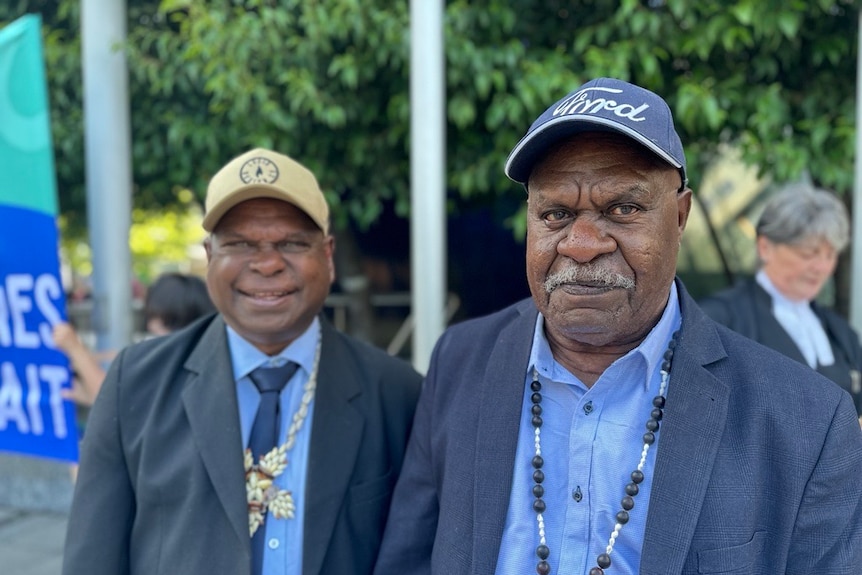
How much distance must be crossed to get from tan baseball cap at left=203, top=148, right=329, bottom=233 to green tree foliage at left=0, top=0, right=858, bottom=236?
1851mm

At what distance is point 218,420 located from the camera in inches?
78.4

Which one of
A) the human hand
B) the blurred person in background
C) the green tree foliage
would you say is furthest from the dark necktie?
the green tree foliage

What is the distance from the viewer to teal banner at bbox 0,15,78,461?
352 cm

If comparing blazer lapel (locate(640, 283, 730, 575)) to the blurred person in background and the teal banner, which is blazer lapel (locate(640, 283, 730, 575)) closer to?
the blurred person in background

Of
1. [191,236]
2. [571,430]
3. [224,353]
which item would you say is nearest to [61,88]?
[224,353]

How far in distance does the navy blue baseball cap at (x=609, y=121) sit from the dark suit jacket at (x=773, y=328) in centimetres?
139

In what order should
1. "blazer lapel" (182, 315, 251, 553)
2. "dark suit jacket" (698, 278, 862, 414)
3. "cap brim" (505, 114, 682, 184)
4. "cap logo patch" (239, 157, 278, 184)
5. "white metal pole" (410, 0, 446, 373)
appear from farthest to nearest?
1. "white metal pole" (410, 0, 446, 373)
2. "dark suit jacket" (698, 278, 862, 414)
3. "cap logo patch" (239, 157, 278, 184)
4. "blazer lapel" (182, 315, 251, 553)
5. "cap brim" (505, 114, 682, 184)

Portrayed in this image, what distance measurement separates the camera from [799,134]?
3.81m

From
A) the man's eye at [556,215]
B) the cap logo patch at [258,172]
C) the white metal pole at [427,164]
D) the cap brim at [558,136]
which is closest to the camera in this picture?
the cap brim at [558,136]

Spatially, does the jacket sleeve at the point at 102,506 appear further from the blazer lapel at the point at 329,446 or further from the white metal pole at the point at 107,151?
the white metal pole at the point at 107,151

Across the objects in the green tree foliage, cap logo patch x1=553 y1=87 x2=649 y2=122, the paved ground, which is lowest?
the paved ground

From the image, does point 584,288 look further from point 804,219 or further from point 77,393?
point 77,393

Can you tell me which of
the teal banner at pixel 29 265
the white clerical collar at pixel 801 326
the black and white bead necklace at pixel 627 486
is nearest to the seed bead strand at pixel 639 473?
the black and white bead necklace at pixel 627 486

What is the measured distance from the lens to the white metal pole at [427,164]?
363cm
